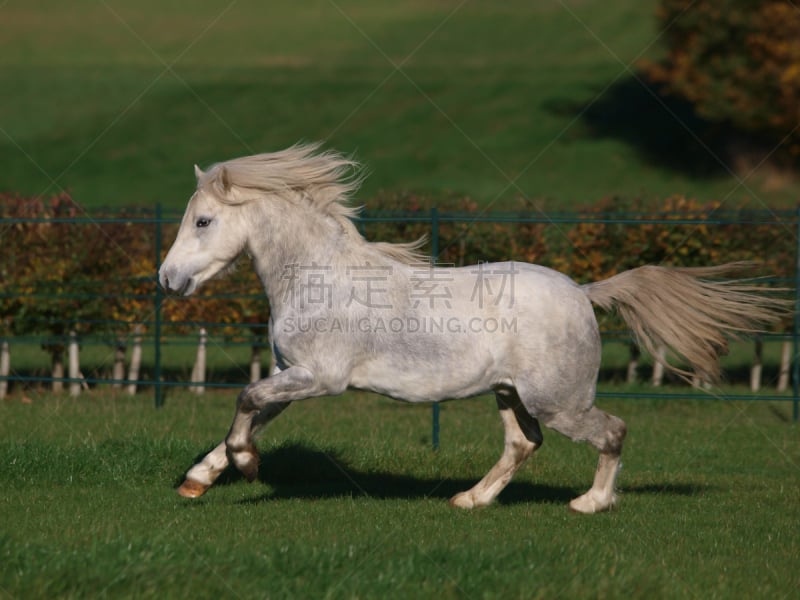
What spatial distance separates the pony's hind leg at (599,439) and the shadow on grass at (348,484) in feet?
1.81

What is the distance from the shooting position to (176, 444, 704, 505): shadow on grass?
7.59 metres

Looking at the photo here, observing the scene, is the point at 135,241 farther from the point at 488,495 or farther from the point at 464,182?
the point at 464,182

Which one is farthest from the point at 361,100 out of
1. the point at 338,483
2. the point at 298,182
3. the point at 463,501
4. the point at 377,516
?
the point at 377,516

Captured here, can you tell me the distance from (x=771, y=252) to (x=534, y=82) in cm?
3522

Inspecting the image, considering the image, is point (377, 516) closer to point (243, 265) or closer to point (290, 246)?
point (290, 246)

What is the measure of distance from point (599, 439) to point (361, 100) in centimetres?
3889

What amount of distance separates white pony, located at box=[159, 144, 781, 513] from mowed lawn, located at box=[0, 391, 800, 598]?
637 mm

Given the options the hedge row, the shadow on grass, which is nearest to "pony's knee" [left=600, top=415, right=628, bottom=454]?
the shadow on grass

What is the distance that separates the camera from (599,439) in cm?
667

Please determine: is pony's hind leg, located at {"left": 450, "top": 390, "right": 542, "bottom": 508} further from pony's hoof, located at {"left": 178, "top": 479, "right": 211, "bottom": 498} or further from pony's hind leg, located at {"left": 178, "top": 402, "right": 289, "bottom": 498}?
pony's hoof, located at {"left": 178, "top": 479, "right": 211, "bottom": 498}

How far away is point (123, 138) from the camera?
41.2 metres

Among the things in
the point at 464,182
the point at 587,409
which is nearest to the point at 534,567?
the point at 587,409

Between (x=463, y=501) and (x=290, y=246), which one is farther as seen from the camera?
(x=463, y=501)

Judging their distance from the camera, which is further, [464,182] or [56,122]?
[56,122]
